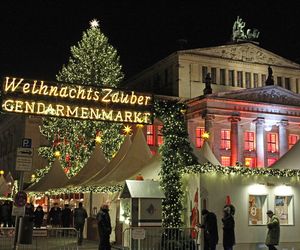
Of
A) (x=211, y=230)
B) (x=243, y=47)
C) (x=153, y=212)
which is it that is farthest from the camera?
(x=243, y=47)

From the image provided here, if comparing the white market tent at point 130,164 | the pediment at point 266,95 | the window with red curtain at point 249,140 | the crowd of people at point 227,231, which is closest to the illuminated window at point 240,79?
the window with red curtain at point 249,140

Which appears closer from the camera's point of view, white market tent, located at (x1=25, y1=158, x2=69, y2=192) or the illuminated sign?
the illuminated sign

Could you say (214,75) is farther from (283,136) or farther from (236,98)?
(283,136)

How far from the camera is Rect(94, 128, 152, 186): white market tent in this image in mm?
23797

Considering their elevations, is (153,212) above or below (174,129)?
below

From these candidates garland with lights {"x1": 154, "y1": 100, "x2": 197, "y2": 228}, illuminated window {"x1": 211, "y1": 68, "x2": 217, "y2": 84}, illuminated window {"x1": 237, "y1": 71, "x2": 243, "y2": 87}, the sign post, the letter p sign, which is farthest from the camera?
illuminated window {"x1": 237, "y1": 71, "x2": 243, "y2": 87}

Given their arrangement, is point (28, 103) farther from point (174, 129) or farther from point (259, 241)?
point (259, 241)

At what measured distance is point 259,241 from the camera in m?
19.7

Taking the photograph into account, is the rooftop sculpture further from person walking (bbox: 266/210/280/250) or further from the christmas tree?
person walking (bbox: 266/210/280/250)

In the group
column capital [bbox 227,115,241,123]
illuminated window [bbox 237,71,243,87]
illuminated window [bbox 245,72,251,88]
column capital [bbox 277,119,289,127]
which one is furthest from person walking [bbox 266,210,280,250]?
illuminated window [bbox 245,72,251,88]

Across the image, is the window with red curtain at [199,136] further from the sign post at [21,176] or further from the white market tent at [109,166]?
the sign post at [21,176]

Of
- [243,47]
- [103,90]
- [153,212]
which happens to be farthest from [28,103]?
[243,47]

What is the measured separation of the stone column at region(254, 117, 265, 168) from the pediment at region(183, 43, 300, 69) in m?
10.2

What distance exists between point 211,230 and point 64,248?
4.76 meters
